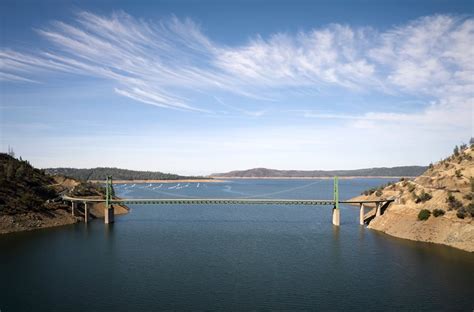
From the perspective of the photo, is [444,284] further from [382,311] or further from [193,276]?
[193,276]

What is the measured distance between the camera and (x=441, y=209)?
62156 millimetres

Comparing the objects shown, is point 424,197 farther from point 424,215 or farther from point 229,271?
point 229,271

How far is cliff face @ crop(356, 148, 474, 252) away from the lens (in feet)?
187

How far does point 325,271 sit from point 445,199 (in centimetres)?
3327

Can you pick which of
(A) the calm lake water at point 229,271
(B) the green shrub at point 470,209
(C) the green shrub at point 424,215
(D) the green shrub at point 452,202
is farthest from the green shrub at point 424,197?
(A) the calm lake water at point 229,271

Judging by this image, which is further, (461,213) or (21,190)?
(21,190)

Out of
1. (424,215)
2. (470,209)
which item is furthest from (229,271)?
(470,209)

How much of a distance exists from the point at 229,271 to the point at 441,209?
4033cm

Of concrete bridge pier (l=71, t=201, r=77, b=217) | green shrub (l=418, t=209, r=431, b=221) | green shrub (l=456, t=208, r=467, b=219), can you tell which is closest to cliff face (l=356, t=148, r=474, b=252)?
green shrub (l=456, t=208, r=467, b=219)

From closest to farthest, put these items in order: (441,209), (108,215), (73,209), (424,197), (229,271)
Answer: (229,271) < (441,209) < (424,197) < (108,215) < (73,209)

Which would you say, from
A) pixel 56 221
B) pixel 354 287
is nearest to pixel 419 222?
pixel 354 287

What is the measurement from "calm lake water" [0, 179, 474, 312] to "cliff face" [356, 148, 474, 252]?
310cm

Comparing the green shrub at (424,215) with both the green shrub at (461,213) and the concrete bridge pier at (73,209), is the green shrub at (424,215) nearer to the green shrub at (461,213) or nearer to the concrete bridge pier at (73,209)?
the green shrub at (461,213)

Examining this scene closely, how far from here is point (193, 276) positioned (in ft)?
136
